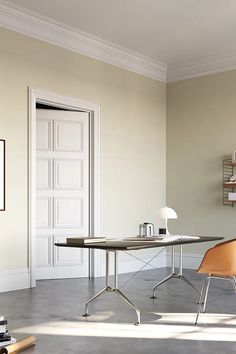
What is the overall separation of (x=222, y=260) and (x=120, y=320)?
1.04m

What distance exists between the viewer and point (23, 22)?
6.16 m

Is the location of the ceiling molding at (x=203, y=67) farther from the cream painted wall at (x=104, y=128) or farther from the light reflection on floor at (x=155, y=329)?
the light reflection on floor at (x=155, y=329)

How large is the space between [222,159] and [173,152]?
932 millimetres

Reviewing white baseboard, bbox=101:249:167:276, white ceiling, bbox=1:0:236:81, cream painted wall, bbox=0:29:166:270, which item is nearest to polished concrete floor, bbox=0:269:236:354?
cream painted wall, bbox=0:29:166:270

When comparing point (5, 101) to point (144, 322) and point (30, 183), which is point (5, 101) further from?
point (144, 322)

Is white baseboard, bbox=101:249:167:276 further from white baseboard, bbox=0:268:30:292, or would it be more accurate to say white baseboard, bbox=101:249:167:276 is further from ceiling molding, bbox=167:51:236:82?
ceiling molding, bbox=167:51:236:82

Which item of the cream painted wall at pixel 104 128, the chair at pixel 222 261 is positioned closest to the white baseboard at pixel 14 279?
the cream painted wall at pixel 104 128

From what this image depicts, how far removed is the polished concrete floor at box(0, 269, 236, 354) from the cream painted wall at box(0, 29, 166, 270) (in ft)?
3.27

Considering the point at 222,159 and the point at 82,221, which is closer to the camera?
the point at 82,221

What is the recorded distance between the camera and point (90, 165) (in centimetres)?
709

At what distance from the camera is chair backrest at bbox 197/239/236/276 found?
4285mm

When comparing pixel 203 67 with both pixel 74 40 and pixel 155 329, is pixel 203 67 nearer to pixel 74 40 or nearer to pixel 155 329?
pixel 74 40

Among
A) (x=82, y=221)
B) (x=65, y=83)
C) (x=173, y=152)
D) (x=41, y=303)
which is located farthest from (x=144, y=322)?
(x=173, y=152)

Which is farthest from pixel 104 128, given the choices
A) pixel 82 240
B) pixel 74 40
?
pixel 82 240
